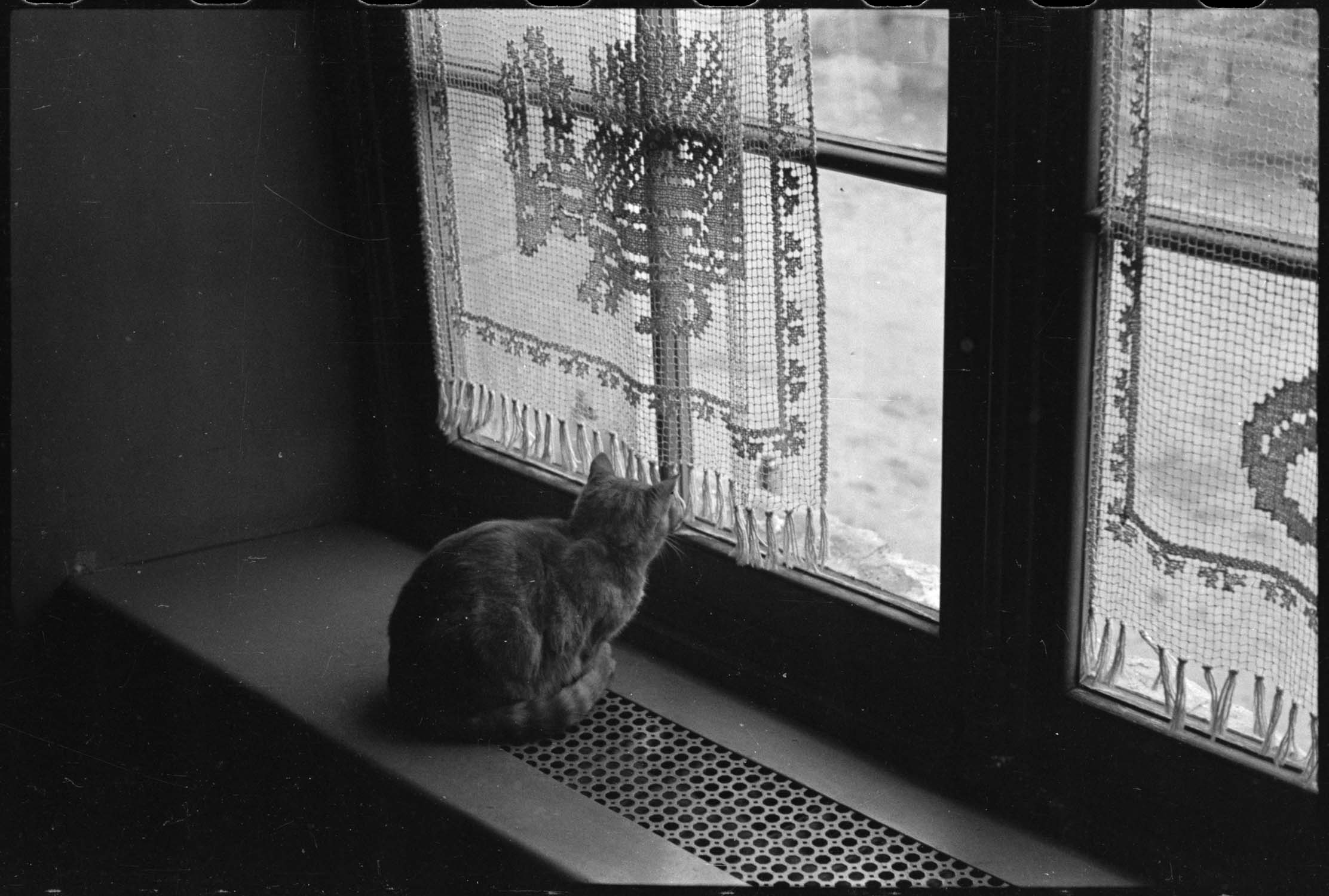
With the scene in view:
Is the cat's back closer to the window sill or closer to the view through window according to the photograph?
the window sill

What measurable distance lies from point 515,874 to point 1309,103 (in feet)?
3.34

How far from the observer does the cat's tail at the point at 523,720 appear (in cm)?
152

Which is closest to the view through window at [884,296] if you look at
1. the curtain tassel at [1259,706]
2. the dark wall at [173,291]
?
the curtain tassel at [1259,706]

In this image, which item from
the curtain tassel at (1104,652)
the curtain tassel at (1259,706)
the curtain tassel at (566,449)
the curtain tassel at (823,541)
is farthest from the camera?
the curtain tassel at (566,449)

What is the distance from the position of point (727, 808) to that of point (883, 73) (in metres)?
0.77

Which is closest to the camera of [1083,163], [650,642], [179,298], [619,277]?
[1083,163]

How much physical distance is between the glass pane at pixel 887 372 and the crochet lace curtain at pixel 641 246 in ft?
0.08

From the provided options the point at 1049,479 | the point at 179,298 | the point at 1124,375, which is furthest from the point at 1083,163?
the point at 179,298

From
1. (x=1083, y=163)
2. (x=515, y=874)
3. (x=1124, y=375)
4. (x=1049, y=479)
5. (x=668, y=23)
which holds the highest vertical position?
(x=668, y=23)

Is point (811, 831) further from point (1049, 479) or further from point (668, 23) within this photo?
point (668, 23)

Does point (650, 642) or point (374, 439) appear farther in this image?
point (374, 439)

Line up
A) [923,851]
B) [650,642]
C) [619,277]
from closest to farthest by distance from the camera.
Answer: [923,851] < [619,277] < [650,642]

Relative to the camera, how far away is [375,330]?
1.78m

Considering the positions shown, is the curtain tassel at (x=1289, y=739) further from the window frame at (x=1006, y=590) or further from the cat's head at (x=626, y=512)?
the cat's head at (x=626, y=512)
